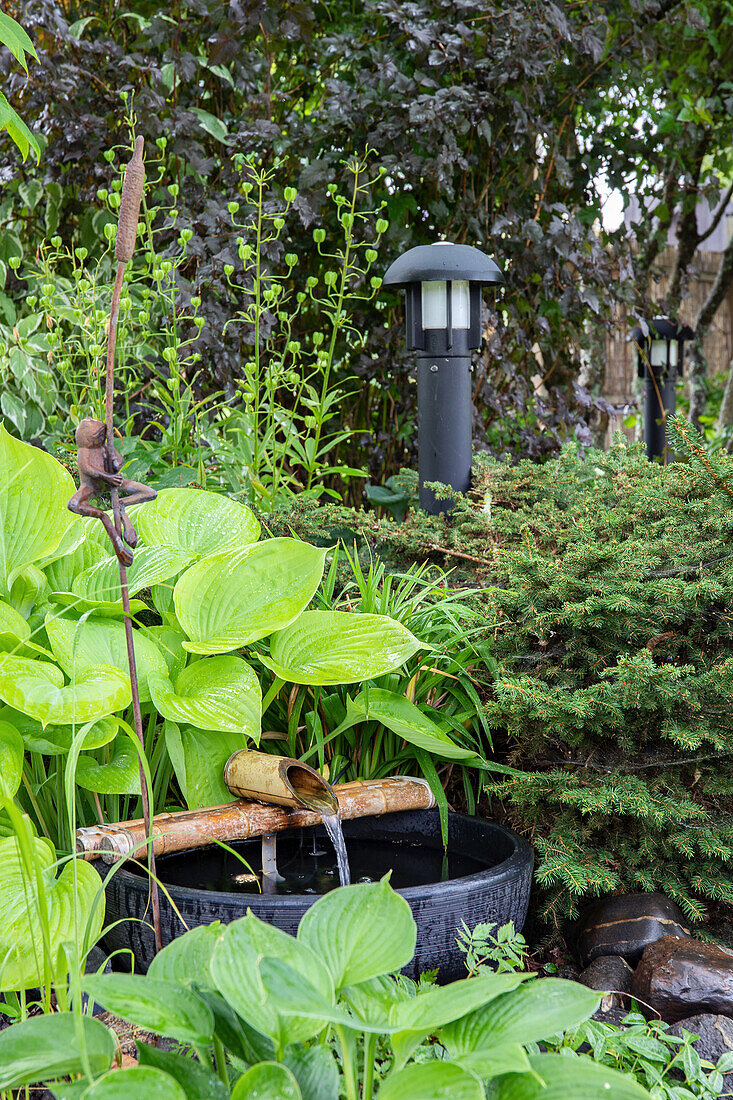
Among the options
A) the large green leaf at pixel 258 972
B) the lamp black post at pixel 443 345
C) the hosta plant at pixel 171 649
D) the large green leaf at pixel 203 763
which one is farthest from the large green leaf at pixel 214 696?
the lamp black post at pixel 443 345

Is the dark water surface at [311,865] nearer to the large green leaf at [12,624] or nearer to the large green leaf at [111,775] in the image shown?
the large green leaf at [111,775]

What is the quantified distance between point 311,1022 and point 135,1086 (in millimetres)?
177

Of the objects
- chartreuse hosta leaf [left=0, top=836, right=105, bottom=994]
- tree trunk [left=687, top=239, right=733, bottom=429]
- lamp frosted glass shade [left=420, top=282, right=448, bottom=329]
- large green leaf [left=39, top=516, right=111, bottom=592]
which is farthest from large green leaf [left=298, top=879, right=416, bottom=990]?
tree trunk [left=687, top=239, right=733, bottom=429]

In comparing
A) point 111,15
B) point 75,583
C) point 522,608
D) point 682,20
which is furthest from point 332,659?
point 682,20

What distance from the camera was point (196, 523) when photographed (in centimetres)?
190

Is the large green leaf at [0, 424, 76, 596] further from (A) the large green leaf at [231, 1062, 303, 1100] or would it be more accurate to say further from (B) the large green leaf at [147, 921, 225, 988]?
(A) the large green leaf at [231, 1062, 303, 1100]

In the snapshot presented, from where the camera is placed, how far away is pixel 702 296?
38.4 ft

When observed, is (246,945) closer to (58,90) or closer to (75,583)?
(75,583)

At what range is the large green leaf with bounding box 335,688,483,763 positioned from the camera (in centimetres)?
165

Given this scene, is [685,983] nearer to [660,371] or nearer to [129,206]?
[129,206]

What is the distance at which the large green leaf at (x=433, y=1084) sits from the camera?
2.66 feet

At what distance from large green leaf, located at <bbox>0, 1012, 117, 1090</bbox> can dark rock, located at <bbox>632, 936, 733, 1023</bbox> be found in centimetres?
86

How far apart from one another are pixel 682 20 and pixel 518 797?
12.6 ft

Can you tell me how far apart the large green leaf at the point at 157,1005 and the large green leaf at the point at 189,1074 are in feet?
0.09
